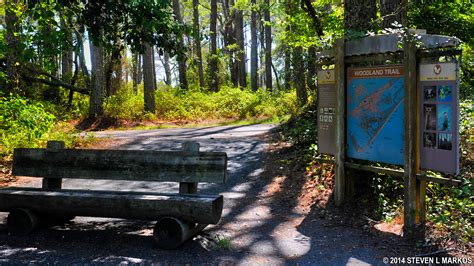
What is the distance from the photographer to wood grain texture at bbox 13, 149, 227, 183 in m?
5.23

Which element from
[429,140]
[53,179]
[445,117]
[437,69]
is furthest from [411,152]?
[53,179]

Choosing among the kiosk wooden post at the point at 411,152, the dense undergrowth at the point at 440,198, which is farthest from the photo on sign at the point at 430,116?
the dense undergrowth at the point at 440,198

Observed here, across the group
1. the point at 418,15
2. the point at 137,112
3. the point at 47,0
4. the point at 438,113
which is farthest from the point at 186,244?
the point at 137,112

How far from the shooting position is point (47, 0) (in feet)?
24.0

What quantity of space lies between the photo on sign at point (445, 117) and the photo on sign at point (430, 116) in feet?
0.25

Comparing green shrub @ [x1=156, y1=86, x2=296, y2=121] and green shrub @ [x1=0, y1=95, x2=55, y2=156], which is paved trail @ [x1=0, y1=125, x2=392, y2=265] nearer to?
green shrub @ [x1=0, y1=95, x2=55, y2=156]

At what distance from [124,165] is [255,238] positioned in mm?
1873

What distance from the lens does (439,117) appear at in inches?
194

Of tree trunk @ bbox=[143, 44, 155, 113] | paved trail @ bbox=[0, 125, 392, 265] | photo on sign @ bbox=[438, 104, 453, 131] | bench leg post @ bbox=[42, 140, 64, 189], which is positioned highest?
tree trunk @ bbox=[143, 44, 155, 113]

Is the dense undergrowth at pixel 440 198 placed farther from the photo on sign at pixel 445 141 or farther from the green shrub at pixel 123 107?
the green shrub at pixel 123 107

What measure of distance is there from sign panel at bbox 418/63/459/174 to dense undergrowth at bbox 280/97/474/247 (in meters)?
0.39

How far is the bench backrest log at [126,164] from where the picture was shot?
523 centimetres

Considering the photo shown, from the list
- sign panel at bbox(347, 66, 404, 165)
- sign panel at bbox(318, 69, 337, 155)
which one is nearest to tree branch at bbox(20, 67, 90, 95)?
sign panel at bbox(318, 69, 337, 155)

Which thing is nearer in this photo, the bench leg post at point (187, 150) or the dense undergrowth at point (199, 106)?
the bench leg post at point (187, 150)
